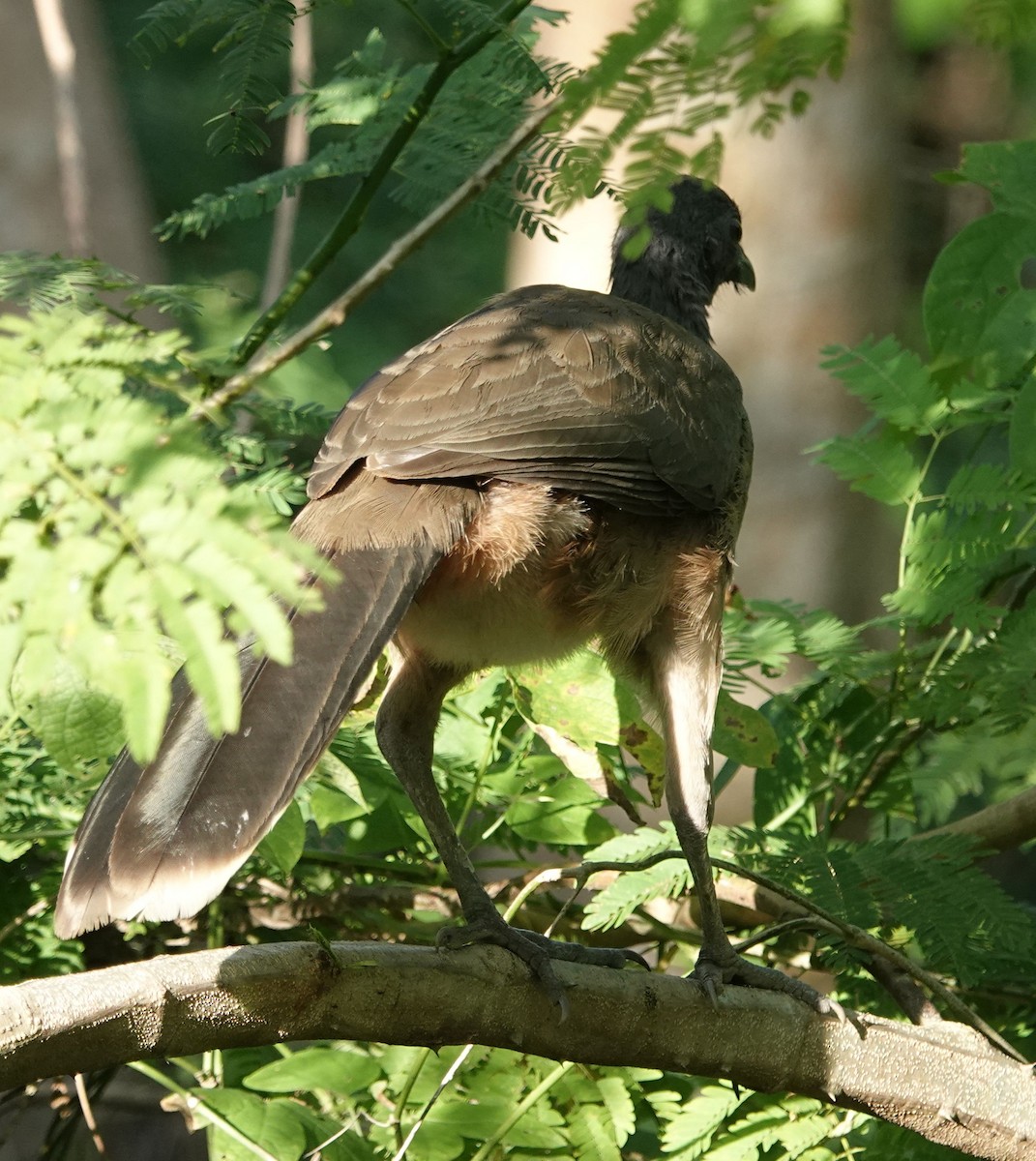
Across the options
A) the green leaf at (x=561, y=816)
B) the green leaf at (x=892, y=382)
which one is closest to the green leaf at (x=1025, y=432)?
the green leaf at (x=892, y=382)

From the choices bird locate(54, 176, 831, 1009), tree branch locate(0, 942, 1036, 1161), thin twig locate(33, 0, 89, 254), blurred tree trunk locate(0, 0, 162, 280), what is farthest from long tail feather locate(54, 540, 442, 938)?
blurred tree trunk locate(0, 0, 162, 280)

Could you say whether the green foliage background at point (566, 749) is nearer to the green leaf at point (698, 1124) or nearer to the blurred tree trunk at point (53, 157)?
the green leaf at point (698, 1124)

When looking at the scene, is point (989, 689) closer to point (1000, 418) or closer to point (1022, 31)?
point (1000, 418)

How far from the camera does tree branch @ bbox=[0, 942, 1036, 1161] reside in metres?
2.02

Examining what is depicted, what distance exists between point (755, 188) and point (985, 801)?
377 cm

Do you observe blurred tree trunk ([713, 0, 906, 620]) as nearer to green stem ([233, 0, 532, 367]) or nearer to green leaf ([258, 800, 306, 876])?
green stem ([233, 0, 532, 367])

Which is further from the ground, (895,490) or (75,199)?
(75,199)

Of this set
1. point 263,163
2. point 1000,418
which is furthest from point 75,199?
point 263,163

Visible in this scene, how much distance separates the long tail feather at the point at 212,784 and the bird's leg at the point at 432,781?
91cm

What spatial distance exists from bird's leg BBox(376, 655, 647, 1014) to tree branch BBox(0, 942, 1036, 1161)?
0.41m

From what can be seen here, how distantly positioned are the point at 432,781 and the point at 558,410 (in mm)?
986

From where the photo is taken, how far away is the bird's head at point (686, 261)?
4.39 m

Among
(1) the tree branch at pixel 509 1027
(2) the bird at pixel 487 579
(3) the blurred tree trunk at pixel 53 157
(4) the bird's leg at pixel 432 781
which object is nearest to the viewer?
(1) the tree branch at pixel 509 1027

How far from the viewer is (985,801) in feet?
25.1
